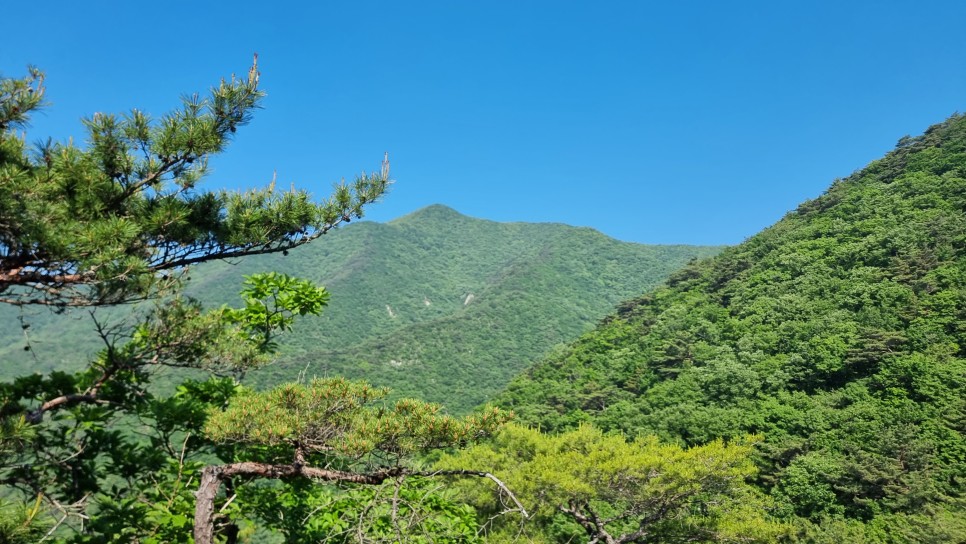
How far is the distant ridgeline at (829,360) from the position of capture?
17656mm

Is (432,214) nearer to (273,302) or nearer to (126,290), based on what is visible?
(273,302)

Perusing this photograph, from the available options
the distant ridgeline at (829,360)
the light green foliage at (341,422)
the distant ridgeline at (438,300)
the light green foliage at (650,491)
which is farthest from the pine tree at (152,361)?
the distant ridgeline at (438,300)

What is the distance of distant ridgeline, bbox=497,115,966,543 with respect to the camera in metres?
17.7

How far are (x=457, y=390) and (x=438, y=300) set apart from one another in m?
51.5

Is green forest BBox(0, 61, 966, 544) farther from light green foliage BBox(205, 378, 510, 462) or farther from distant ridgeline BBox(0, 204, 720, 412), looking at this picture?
distant ridgeline BBox(0, 204, 720, 412)

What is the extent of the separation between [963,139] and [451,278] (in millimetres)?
88354

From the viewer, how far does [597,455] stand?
15039 millimetres

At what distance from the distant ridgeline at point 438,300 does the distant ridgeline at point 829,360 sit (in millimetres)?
19537

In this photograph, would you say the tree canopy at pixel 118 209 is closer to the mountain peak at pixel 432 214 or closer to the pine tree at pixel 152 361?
the pine tree at pixel 152 361

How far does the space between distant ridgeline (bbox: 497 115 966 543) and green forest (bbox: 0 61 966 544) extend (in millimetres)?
138

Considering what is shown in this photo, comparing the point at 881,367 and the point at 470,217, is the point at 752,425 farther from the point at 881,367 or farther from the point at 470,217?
the point at 470,217

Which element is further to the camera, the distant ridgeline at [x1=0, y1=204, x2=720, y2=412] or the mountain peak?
the mountain peak

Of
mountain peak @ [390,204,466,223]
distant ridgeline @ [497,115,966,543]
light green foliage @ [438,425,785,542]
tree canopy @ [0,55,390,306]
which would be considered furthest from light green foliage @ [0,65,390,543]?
mountain peak @ [390,204,466,223]

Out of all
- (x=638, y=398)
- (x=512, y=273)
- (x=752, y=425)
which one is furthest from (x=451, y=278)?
(x=752, y=425)
